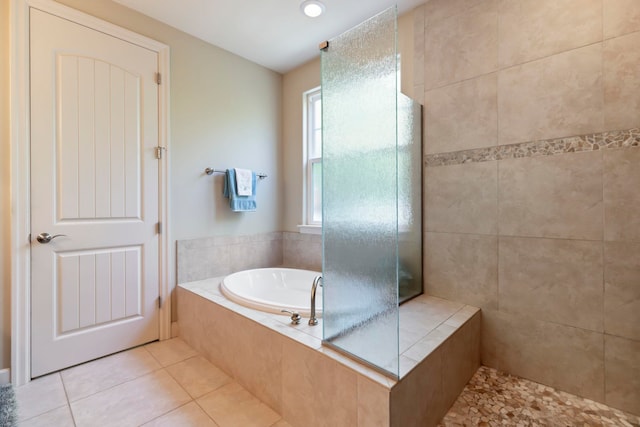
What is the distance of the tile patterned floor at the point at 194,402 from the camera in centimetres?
142

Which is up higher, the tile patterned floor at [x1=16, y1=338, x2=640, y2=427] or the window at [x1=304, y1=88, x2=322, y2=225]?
the window at [x1=304, y1=88, x2=322, y2=225]

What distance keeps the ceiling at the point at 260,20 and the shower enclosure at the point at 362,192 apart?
1084 millimetres

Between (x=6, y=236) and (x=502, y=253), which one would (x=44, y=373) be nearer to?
(x=6, y=236)

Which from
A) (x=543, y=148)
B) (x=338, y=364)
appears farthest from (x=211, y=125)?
(x=543, y=148)

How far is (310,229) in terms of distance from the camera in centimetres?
292

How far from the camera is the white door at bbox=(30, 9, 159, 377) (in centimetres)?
180

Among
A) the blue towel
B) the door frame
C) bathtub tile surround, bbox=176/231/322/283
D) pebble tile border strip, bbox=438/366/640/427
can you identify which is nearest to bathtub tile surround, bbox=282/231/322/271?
bathtub tile surround, bbox=176/231/322/283

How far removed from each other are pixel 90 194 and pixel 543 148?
288cm

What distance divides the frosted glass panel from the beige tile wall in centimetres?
98

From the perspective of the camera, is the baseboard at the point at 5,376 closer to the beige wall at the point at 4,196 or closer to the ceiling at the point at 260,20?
→ the beige wall at the point at 4,196

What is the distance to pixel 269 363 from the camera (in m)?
1.56

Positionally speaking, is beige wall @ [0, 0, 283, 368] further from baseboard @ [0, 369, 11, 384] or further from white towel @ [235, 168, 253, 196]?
baseboard @ [0, 369, 11, 384]

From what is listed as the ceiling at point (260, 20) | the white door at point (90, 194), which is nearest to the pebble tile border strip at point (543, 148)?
the ceiling at point (260, 20)

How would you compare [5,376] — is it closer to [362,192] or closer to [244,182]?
[244,182]
